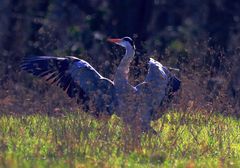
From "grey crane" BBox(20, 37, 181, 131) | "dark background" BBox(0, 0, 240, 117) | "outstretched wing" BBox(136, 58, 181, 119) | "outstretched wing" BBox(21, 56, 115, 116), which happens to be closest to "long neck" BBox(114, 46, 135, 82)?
"grey crane" BBox(20, 37, 181, 131)

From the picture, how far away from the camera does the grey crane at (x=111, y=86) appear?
38.4 feet

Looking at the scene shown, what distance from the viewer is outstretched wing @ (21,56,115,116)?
487 inches

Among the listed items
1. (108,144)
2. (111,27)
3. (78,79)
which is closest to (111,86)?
(78,79)

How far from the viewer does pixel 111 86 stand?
12.8 meters

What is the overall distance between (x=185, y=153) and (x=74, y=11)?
58.4ft

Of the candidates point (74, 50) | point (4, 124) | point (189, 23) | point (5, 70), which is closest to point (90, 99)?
point (4, 124)

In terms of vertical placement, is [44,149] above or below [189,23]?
below

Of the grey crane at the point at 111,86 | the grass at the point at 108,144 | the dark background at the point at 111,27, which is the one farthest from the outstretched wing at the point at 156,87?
the dark background at the point at 111,27

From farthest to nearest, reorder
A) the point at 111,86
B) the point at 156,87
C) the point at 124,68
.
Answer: the point at 124,68 → the point at 111,86 → the point at 156,87

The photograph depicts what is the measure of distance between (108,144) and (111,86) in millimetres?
2121

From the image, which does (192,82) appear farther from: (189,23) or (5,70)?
(189,23)

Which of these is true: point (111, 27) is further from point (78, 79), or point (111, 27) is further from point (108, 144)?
point (108, 144)

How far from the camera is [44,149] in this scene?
10961 millimetres

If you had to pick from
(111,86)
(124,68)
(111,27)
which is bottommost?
(111,86)
